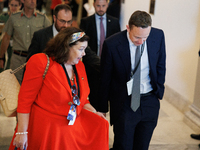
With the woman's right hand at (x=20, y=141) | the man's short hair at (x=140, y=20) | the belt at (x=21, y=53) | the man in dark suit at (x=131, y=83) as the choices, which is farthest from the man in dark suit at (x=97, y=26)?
the woman's right hand at (x=20, y=141)

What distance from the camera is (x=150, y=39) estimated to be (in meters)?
2.86

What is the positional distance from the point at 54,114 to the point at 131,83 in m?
0.82

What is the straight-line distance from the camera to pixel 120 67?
2.81 m

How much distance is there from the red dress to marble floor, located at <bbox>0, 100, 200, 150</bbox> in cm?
164

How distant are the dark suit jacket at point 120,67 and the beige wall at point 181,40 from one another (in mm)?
2082

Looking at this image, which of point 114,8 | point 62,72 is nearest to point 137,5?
point 114,8

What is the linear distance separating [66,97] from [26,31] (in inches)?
101

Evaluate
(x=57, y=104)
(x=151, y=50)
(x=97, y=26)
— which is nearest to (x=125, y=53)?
(x=151, y=50)

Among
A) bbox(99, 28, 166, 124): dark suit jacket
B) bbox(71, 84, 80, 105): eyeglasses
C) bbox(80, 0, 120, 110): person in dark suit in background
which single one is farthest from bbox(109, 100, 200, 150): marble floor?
bbox(71, 84, 80, 105): eyeglasses

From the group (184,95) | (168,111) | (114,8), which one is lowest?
(168,111)

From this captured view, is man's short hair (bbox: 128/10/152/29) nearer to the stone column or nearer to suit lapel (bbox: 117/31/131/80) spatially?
suit lapel (bbox: 117/31/131/80)

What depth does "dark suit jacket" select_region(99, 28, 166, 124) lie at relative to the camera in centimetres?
279

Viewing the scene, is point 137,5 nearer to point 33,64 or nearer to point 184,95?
point 184,95

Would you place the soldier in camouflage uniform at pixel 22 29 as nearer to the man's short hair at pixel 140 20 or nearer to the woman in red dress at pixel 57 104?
the woman in red dress at pixel 57 104
